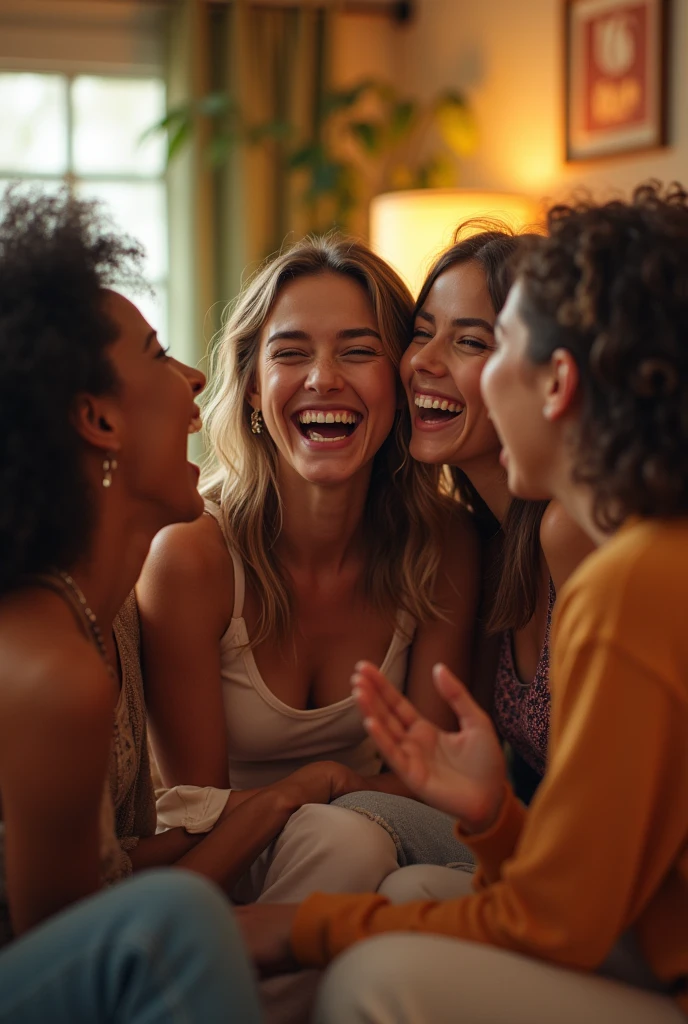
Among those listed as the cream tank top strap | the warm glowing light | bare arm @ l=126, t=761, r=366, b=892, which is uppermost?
the warm glowing light

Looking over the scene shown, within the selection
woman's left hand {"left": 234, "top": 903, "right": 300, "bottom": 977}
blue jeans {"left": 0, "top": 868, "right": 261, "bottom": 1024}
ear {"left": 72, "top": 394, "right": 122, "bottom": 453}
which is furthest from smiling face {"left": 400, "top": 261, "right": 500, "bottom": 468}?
blue jeans {"left": 0, "top": 868, "right": 261, "bottom": 1024}

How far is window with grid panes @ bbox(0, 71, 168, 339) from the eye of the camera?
4.07 metres

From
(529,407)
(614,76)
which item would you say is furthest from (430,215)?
(529,407)

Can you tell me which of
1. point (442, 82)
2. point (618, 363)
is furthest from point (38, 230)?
point (442, 82)

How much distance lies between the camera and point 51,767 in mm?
1099

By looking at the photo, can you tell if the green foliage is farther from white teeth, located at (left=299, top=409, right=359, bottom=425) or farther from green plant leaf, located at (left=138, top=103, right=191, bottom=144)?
white teeth, located at (left=299, top=409, right=359, bottom=425)

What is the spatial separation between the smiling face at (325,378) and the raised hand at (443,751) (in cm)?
67

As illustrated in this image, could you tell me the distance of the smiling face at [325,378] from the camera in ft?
6.09

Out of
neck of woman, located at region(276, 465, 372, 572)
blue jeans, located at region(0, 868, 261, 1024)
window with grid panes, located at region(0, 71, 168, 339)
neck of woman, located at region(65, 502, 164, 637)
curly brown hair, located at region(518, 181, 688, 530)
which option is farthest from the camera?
window with grid panes, located at region(0, 71, 168, 339)

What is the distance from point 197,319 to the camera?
13.2 feet

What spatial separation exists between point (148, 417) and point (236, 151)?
9.45 ft

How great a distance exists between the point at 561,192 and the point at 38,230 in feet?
8.22

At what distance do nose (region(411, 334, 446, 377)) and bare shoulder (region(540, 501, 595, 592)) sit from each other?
341 mm

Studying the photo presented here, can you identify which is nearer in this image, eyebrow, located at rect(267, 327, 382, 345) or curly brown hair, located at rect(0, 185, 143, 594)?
curly brown hair, located at rect(0, 185, 143, 594)
